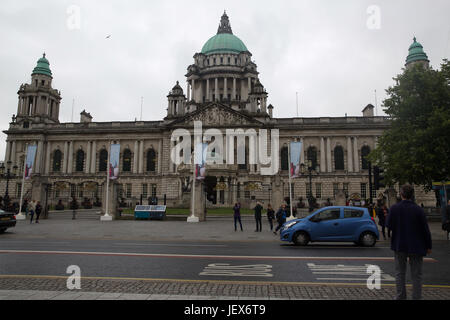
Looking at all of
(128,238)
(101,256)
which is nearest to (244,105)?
(128,238)

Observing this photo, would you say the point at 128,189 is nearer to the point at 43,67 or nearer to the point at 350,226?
the point at 43,67

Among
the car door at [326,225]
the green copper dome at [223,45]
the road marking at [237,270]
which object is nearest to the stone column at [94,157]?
the green copper dome at [223,45]

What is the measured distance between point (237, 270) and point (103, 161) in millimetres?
56619

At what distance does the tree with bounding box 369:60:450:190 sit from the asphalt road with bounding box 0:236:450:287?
1285cm

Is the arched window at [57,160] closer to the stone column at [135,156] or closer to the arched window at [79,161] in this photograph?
the arched window at [79,161]

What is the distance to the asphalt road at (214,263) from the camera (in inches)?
287

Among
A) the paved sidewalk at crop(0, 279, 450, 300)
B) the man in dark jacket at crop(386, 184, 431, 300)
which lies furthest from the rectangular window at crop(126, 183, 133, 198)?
the man in dark jacket at crop(386, 184, 431, 300)

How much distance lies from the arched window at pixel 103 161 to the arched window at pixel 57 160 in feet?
27.2

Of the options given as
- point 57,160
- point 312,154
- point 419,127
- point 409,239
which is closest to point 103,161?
point 57,160

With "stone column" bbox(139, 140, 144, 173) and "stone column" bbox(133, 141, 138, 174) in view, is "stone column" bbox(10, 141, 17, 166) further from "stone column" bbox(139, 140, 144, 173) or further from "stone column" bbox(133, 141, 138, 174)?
"stone column" bbox(139, 140, 144, 173)

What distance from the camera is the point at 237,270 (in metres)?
7.93

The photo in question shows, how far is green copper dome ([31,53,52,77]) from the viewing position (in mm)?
61656
